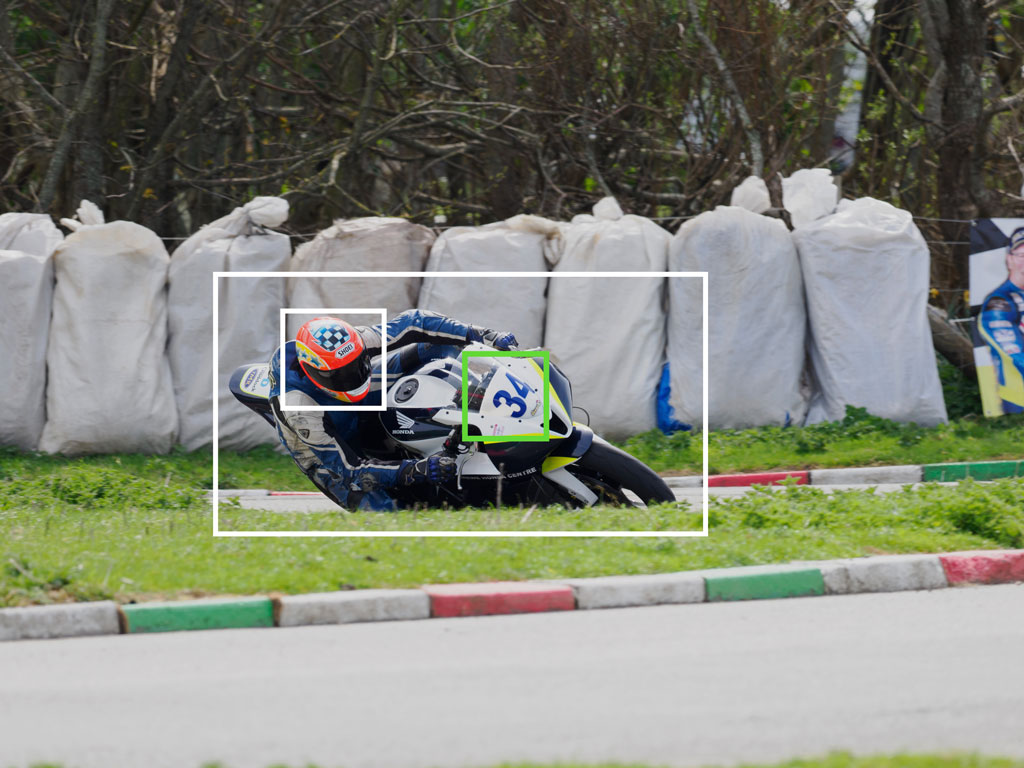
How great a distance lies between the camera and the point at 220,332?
45.5ft

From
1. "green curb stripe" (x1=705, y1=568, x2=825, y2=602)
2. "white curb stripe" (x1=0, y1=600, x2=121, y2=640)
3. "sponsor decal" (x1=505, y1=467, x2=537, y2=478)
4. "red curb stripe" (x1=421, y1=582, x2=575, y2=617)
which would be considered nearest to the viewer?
"white curb stripe" (x1=0, y1=600, x2=121, y2=640)

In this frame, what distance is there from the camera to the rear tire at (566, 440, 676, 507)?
8.39 m

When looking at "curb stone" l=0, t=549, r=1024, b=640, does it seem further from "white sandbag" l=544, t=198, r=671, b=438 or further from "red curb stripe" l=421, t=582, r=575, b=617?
"white sandbag" l=544, t=198, r=671, b=438

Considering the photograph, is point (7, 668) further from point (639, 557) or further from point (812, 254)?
point (812, 254)

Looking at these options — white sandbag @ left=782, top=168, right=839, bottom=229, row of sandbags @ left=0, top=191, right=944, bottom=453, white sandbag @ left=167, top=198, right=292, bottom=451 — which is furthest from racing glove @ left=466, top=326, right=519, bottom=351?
white sandbag @ left=782, top=168, right=839, bottom=229

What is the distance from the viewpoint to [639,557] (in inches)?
280

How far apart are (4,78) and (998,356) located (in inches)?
508

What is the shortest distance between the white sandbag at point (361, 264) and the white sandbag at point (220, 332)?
0.38m

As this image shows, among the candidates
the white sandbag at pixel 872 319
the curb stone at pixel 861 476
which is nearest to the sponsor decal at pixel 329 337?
the curb stone at pixel 861 476

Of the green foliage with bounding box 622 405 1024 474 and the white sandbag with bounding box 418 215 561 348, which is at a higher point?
the white sandbag with bounding box 418 215 561 348

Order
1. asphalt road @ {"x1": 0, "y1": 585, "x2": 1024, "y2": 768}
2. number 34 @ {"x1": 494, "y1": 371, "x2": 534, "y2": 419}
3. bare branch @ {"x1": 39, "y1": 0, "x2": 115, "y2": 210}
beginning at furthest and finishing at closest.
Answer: bare branch @ {"x1": 39, "y1": 0, "x2": 115, "y2": 210} → number 34 @ {"x1": 494, "y1": 371, "x2": 534, "y2": 419} → asphalt road @ {"x1": 0, "y1": 585, "x2": 1024, "y2": 768}

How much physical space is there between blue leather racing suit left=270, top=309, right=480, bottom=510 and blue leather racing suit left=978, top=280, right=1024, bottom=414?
7.55 m

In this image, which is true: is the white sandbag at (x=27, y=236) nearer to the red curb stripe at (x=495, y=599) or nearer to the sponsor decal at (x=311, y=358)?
the sponsor decal at (x=311, y=358)

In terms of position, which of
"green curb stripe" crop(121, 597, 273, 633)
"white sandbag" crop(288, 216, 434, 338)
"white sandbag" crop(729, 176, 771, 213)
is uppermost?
"white sandbag" crop(729, 176, 771, 213)
